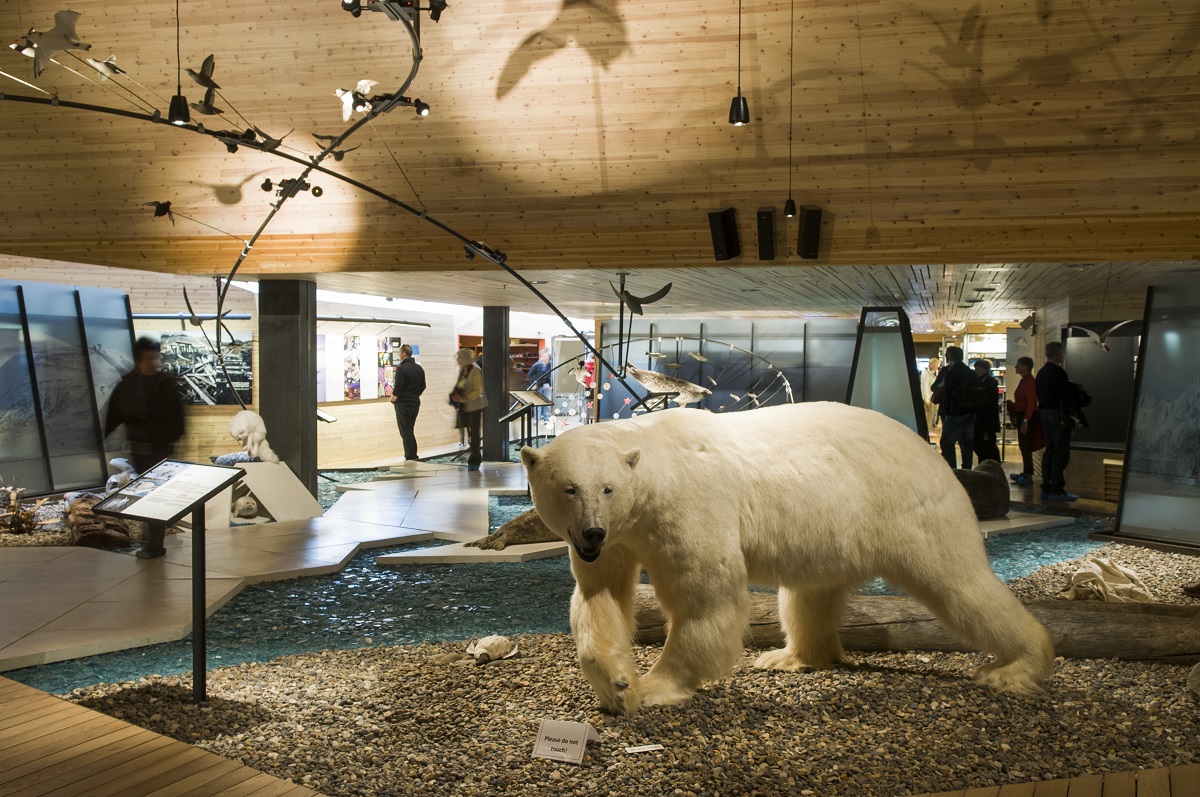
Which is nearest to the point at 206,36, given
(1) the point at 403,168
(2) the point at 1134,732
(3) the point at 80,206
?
(1) the point at 403,168

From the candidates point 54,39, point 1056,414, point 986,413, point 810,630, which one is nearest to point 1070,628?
point 810,630

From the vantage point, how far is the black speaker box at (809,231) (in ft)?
22.8

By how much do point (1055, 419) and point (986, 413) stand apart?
2.30 ft

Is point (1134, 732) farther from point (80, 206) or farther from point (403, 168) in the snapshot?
point (80, 206)

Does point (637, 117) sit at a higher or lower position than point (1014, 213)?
higher

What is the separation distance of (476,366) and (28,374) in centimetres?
524

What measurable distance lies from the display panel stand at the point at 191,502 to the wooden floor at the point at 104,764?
1.33ft

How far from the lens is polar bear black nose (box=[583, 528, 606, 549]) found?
2.81m

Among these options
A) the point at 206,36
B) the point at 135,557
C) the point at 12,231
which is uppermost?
the point at 206,36

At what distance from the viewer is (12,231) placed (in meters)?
8.52

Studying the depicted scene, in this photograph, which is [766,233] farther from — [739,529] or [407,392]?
[407,392]

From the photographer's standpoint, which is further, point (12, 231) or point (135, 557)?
point (12, 231)

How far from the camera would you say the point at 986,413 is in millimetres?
9227

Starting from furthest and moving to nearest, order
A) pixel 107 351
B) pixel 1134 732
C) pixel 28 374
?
1. pixel 107 351
2. pixel 28 374
3. pixel 1134 732
